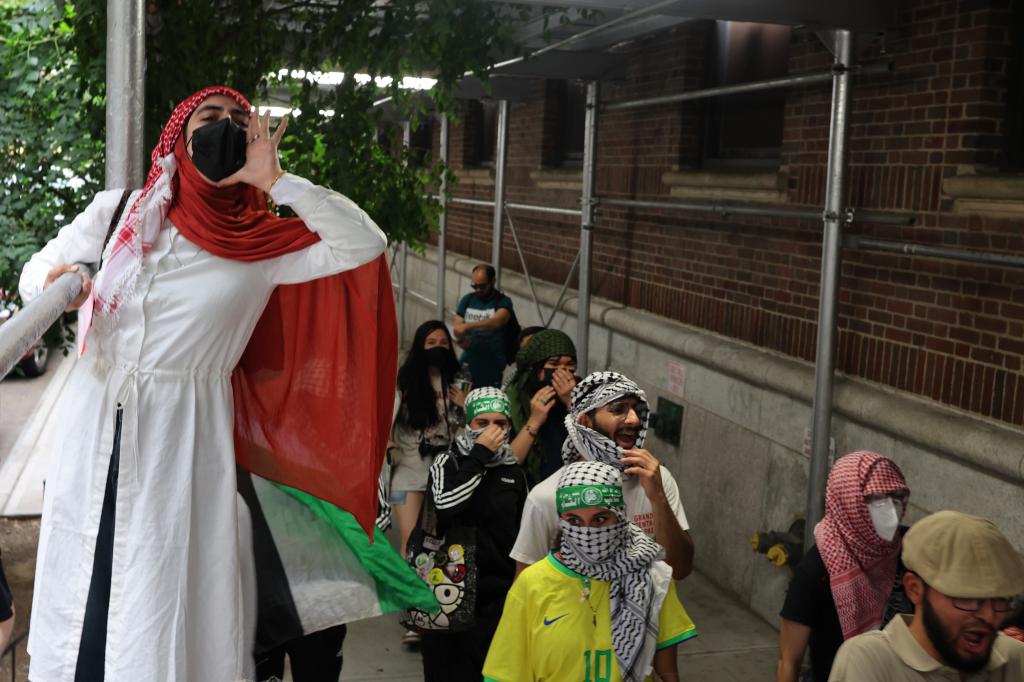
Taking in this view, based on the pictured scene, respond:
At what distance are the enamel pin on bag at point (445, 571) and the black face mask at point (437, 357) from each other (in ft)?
6.58

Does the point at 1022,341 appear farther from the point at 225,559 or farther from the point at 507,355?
the point at 507,355

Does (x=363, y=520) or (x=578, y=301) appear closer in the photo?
(x=363, y=520)

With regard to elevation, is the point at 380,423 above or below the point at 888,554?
above

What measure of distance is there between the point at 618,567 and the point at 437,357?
328 centimetres

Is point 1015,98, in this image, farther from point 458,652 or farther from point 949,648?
point 949,648

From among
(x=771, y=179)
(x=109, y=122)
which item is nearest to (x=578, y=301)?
(x=771, y=179)

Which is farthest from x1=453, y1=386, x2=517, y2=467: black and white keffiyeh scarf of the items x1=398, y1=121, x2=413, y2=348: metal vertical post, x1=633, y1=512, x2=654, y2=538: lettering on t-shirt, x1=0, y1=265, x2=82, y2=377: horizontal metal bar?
x1=398, y1=121, x2=413, y2=348: metal vertical post

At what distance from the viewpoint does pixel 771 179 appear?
795 cm

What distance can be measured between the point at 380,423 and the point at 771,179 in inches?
217

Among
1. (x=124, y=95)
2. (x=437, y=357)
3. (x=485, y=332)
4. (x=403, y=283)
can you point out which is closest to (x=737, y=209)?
(x=437, y=357)

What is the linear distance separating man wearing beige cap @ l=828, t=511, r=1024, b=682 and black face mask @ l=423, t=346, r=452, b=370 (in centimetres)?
434

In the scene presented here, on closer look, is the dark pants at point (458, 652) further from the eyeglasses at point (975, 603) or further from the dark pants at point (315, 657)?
the eyeglasses at point (975, 603)

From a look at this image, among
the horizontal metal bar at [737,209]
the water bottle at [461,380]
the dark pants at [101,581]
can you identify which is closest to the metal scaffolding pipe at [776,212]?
the horizontal metal bar at [737,209]

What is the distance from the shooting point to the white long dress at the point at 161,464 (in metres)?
2.54
